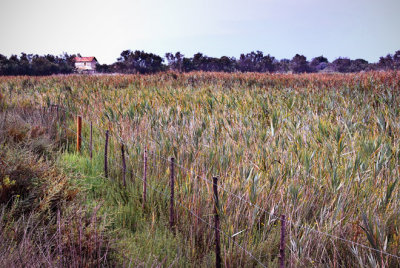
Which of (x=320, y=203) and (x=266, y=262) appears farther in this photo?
(x=320, y=203)

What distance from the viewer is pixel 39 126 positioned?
6.40 m

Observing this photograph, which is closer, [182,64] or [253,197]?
[253,197]

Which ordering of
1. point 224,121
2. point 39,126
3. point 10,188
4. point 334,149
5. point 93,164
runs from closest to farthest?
point 10,188 → point 334,149 → point 93,164 → point 224,121 → point 39,126

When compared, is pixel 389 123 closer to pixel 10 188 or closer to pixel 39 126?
pixel 10 188

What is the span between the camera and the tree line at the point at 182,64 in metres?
41.4

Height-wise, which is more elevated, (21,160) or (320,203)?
(21,160)

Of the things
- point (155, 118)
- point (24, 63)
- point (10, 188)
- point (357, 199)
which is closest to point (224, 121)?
point (155, 118)

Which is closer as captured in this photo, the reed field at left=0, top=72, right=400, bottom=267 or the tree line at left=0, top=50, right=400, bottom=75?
the reed field at left=0, top=72, right=400, bottom=267

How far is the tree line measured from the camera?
136 feet

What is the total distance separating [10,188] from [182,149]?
1859 mm

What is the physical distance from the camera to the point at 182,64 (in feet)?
196

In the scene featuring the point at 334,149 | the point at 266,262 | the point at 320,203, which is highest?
the point at 334,149

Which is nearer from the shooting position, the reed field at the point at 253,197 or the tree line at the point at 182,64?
the reed field at the point at 253,197

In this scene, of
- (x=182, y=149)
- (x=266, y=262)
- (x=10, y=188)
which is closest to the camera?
(x=266, y=262)
